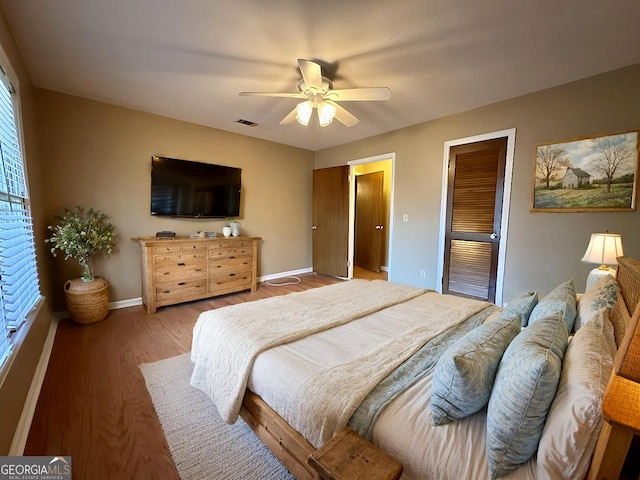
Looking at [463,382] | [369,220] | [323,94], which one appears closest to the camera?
[463,382]

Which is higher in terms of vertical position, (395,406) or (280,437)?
(395,406)

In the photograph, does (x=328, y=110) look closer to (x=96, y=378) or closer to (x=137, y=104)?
(x=137, y=104)

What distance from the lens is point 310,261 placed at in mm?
5543

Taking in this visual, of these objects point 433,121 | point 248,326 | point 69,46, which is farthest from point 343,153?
point 248,326

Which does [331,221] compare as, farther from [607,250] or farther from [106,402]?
[106,402]

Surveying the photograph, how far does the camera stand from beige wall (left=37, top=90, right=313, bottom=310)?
292cm

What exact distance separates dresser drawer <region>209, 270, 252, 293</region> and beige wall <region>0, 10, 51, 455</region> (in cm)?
164

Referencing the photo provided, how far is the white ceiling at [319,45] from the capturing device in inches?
67.7

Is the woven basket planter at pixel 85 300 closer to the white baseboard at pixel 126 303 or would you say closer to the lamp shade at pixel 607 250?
the white baseboard at pixel 126 303

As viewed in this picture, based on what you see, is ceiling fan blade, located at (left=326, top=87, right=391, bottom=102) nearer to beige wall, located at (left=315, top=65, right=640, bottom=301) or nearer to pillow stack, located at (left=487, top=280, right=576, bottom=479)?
beige wall, located at (left=315, top=65, right=640, bottom=301)

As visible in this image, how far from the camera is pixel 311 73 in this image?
6.72 ft

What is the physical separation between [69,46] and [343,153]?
145 inches

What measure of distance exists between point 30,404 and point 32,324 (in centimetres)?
52

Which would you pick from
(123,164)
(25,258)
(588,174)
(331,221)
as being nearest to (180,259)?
(123,164)
